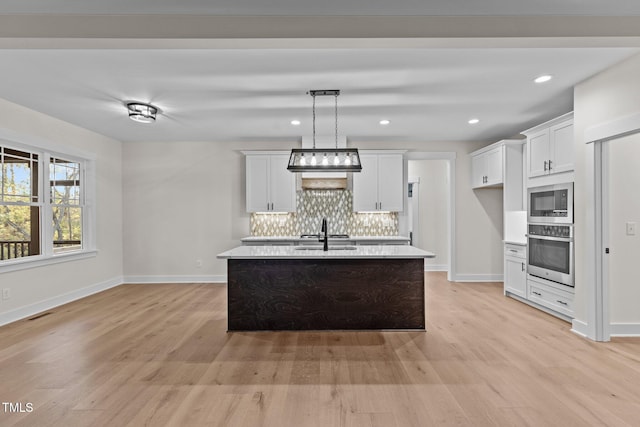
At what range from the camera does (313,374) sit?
2621 mm

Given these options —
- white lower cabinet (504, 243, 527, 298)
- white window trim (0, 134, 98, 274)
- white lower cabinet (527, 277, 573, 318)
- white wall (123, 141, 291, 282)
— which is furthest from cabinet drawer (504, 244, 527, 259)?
white window trim (0, 134, 98, 274)

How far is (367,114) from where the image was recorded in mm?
4527

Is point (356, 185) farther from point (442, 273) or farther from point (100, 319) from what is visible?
point (100, 319)

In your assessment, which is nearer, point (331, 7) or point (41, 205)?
point (331, 7)

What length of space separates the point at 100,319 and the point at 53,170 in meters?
2.33

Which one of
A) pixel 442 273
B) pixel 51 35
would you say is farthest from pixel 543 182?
pixel 51 35

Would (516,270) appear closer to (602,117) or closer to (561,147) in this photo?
(561,147)

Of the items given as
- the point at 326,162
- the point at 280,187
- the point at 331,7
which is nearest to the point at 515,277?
the point at 326,162

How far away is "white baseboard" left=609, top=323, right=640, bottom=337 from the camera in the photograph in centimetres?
334

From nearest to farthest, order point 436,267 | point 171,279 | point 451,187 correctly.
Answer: point 171,279, point 451,187, point 436,267

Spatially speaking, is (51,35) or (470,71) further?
(470,71)

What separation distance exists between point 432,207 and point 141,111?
6.05m

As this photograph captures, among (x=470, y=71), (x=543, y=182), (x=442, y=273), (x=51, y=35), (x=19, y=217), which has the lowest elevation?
(x=442, y=273)

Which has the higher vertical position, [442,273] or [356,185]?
[356,185]
